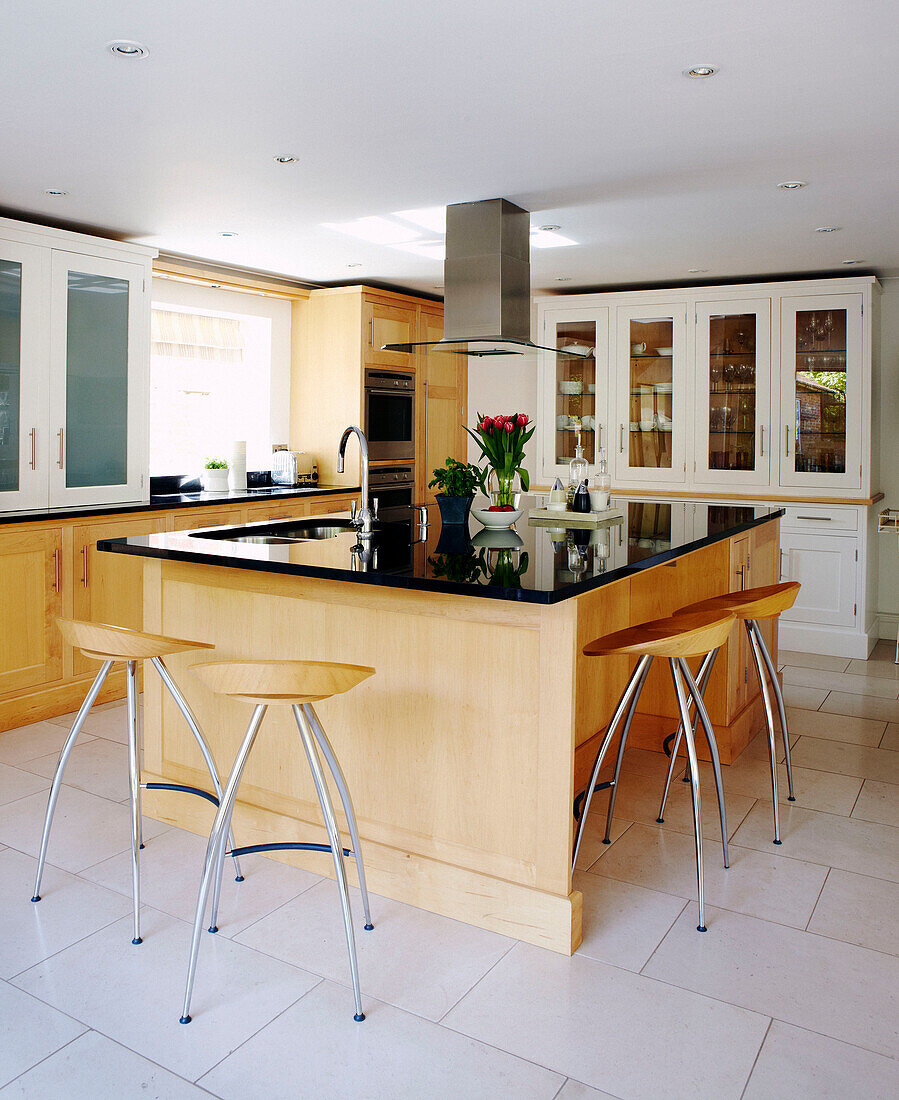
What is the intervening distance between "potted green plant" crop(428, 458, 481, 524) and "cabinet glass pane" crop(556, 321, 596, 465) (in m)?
2.98

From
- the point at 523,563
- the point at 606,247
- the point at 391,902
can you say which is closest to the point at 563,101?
the point at 523,563

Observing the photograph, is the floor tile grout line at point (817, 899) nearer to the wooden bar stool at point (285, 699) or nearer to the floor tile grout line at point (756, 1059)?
the floor tile grout line at point (756, 1059)

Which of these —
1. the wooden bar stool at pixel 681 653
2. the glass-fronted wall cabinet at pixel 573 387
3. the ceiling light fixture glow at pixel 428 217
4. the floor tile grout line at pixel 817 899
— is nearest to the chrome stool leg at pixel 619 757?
the wooden bar stool at pixel 681 653

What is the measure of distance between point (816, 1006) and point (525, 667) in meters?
1.00

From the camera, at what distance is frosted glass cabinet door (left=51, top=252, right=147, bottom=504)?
4.37m

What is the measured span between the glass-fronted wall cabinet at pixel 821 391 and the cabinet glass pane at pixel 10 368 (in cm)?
432

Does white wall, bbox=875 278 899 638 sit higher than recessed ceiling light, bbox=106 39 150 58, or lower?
lower

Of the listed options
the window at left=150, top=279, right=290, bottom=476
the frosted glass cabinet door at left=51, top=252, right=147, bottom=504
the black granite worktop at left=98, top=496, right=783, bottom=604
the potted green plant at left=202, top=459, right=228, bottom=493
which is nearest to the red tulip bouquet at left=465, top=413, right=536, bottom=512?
the black granite worktop at left=98, top=496, right=783, bottom=604

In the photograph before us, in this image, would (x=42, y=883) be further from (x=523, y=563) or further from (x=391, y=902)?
→ (x=523, y=563)

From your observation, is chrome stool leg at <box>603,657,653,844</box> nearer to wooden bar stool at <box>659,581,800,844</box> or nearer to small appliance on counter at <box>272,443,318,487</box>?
wooden bar stool at <box>659,581,800,844</box>

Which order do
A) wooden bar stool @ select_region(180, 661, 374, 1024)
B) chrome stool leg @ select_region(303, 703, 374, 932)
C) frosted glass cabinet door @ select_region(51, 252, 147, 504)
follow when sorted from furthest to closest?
frosted glass cabinet door @ select_region(51, 252, 147, 504) < chrome stool leg @ select_region(303, 703, 374, 932) < wooden bar stool @ select_region(180, 661, 374, 1024)

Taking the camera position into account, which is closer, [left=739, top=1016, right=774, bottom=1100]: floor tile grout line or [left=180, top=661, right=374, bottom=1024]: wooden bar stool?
[left=739, top=1016, right=774, bottom=1100]: floor tile grout line

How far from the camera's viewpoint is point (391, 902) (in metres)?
2.52

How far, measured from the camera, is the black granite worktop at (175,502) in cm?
412
